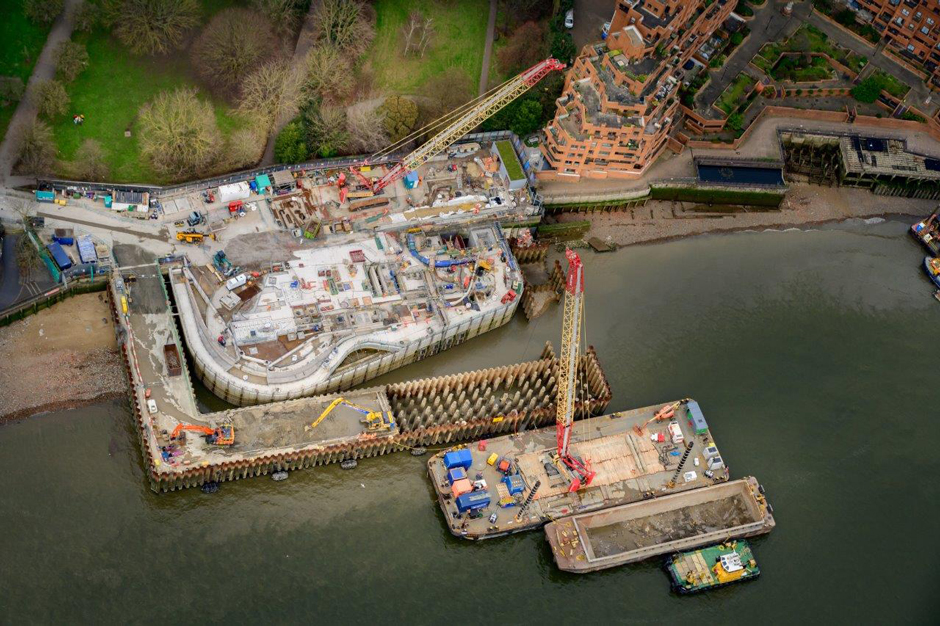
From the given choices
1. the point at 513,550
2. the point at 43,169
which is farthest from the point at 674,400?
the point at 43,169

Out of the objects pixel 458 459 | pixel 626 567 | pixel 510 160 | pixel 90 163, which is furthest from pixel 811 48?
pixel 90 163

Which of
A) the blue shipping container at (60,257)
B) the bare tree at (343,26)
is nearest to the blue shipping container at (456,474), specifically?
the blue shipping container at (60,257)

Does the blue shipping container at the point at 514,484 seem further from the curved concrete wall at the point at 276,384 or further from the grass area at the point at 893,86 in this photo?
the grass area at the point at 893,86

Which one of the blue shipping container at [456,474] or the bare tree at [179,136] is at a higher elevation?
the bare tree at [179,136]

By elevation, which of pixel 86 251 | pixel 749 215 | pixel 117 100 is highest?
pixel 117 100

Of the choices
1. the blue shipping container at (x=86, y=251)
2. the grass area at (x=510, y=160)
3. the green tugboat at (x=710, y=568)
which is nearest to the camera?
the green tugboat at (x=710, y=568)

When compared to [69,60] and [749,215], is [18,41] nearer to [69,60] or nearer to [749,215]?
[69,60]

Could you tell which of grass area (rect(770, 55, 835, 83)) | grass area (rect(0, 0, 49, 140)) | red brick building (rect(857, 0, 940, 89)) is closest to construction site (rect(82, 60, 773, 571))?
grass area (rect(0, 0, 49, 140))

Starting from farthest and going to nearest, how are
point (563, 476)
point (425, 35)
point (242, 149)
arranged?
point (425, 35) → point (242, 149) → point (563, 476)
